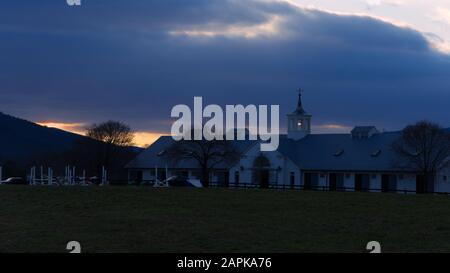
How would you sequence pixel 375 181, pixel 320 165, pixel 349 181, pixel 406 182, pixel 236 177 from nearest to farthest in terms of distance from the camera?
pixel 406 182 < pixel 375 181 < pixel 349 181 < pixel 320 165 < pixel 236 177

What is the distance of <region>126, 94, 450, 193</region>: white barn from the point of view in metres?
76.9

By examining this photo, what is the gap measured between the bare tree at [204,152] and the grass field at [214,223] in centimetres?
4357

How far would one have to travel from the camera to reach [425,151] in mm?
73312

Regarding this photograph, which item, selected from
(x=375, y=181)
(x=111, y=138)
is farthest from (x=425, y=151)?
(x=111, y=138)

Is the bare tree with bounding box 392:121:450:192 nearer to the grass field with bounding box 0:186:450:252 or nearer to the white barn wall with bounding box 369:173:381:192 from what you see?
A: the white barn wall with bounding box 369:173:381:192

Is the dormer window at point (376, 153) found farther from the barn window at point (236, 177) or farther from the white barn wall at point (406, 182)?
the barn window at point (236, 177)

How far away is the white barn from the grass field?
1386 inches

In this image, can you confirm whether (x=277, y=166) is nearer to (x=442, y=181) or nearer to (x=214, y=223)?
(x=442, y=181)

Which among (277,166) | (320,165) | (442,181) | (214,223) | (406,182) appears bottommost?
(214,223)

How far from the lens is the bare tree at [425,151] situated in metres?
72.8

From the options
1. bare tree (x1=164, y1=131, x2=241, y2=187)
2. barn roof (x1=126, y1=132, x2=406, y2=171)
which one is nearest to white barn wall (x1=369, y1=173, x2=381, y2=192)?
barn roof (x1=126, y1=132, x2=406, y2=171)

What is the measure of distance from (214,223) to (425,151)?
164 ft

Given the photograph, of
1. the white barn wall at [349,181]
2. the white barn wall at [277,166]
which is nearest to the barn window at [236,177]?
the white barn wall at [277,166]
